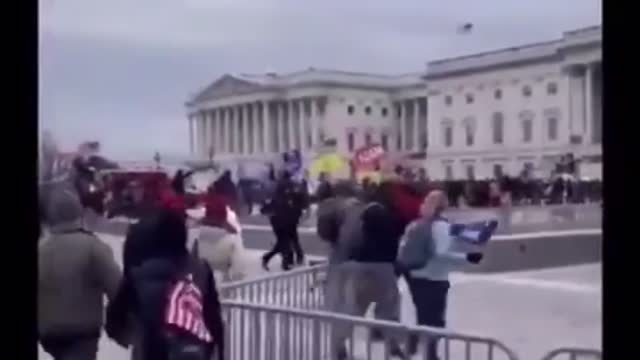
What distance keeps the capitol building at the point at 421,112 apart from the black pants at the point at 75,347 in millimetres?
674

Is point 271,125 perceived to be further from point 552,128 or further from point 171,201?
point 552,128

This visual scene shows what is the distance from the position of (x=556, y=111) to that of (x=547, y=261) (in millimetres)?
1463

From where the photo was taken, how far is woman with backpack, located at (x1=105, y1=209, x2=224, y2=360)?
3.18m

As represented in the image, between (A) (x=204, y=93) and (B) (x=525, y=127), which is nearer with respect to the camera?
(A) (x=204, y=93)

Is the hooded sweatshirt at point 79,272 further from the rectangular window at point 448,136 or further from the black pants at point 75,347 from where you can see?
the rectangular window at point 448,136

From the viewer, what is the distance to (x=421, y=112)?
599 cm

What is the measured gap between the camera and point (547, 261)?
1070 cm

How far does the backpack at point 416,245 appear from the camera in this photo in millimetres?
5086

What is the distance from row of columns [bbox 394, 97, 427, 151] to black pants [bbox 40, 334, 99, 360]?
2.07 metres

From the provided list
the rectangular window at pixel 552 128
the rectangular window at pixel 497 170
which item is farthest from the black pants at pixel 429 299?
the rectangular window at pixel 552 128

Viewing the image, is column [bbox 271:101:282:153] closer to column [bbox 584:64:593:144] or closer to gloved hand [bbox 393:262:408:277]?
gloved hand [bbox 393:262:408:277]

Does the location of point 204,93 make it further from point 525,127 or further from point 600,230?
point 525,127
